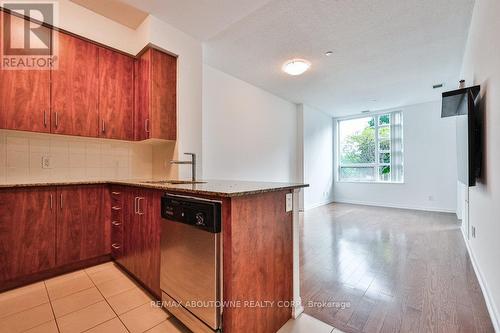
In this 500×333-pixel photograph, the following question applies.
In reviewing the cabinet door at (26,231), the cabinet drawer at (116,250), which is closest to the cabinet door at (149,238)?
the cabinet drawer at (116,250)

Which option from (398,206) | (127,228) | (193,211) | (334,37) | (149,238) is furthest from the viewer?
(398,206)

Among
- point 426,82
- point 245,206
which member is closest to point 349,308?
point 245,206

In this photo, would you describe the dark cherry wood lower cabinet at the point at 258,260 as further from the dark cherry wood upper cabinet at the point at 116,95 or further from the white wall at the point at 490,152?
the dark cherry wood upper cabinet at the point at 116,95

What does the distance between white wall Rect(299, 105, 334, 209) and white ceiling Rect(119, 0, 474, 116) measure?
5.32ft

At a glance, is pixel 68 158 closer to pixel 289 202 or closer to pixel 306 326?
pixel 289 202

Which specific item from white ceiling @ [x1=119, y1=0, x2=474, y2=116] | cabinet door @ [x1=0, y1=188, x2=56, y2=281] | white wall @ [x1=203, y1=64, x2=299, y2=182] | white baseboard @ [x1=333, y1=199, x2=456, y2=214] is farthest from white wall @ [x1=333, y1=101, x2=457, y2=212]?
cabinet door @ [x1=0, y1=188, x2=56, y2=281]

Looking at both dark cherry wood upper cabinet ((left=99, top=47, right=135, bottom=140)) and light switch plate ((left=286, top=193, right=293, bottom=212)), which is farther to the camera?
dark cherry wood upper cabinet ((left=99, top=47, right=135, bottom=140))

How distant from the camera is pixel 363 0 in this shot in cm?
222

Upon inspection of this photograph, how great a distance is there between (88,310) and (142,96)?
2173 millimetres

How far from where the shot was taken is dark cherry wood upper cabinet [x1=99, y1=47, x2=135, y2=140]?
8.48 ft

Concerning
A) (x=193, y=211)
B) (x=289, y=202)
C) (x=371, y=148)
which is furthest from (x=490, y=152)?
(x=371, y=148)

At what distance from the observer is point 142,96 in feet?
8.83

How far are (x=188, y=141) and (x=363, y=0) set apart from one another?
2389 mm

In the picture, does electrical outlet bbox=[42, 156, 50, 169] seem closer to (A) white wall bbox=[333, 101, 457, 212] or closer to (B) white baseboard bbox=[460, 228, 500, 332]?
(B) white baseboard bbox=[460, 228, 500, 332]
